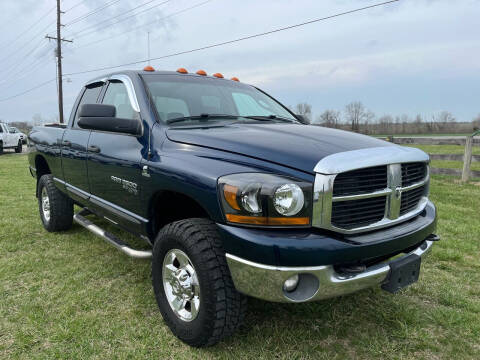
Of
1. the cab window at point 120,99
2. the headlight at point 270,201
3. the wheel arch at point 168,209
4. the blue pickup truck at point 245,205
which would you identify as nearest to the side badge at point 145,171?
the blue pickup truck at point 245,205

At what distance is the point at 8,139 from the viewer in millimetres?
20047

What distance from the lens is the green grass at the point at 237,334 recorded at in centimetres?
231

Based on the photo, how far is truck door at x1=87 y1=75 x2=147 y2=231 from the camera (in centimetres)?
276

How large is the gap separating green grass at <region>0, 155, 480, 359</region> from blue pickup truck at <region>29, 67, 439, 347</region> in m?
0.31

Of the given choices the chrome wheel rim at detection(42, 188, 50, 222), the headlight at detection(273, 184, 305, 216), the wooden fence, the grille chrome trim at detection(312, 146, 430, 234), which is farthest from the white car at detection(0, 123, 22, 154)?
the grille chrome trim at detection(312, 146, 430, 234)

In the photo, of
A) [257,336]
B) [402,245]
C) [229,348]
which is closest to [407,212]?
[402,245]

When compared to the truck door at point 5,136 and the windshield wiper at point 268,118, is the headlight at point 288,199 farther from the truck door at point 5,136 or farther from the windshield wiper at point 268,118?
the truck door at point 5,136

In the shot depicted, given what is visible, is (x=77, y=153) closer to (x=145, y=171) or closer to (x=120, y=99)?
(x=120, y=99)

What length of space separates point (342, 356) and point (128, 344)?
1.36 m

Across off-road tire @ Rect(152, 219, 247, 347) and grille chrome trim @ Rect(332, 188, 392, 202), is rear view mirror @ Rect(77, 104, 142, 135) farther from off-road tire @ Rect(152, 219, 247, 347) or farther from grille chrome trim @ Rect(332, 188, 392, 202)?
grille chrome trim @ Rect(332, 188, 392, 202)

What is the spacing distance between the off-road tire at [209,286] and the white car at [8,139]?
2137cm

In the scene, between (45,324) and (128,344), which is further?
(45,324)

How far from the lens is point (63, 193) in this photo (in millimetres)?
4406

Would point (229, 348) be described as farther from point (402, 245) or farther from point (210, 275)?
point (402, 245)
